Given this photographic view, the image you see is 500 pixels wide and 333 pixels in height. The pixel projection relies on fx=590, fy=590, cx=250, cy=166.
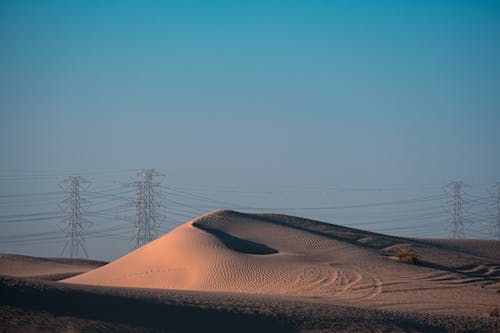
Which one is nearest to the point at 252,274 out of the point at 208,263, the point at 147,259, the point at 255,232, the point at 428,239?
the point at 208,263

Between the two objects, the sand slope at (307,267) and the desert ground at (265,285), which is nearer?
the desert ground at (265,285)

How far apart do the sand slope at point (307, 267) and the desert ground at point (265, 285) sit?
0.08m

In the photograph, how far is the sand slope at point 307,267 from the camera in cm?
2578

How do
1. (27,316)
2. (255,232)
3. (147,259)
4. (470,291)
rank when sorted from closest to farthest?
(27,316) → (470,291) → (147,259) → (255,232)

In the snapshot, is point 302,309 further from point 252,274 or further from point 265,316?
point 252,274

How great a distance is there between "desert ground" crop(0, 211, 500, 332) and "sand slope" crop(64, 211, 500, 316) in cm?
8

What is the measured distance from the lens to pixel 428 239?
49.1 m

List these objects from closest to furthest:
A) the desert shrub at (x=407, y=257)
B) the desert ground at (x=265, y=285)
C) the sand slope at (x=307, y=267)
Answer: the desert ground at (x=265, y=285) < the sand slope at (x=307, y=267) < the desert shrub at (x=407, y=257)

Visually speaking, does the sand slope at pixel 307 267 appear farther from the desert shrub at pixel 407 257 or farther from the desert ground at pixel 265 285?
the desert shrub at pixel 407 257

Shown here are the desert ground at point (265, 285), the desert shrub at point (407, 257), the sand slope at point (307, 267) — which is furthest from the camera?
the desert shrub at point (407, 257)

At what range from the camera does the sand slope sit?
84.6 feet

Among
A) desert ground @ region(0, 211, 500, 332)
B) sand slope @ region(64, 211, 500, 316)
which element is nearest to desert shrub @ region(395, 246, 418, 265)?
desert ground @ region(0, 211, 500, 332)

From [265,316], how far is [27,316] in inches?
268

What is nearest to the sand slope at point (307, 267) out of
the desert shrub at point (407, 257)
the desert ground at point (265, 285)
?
the desert ground at point (265, 285)
